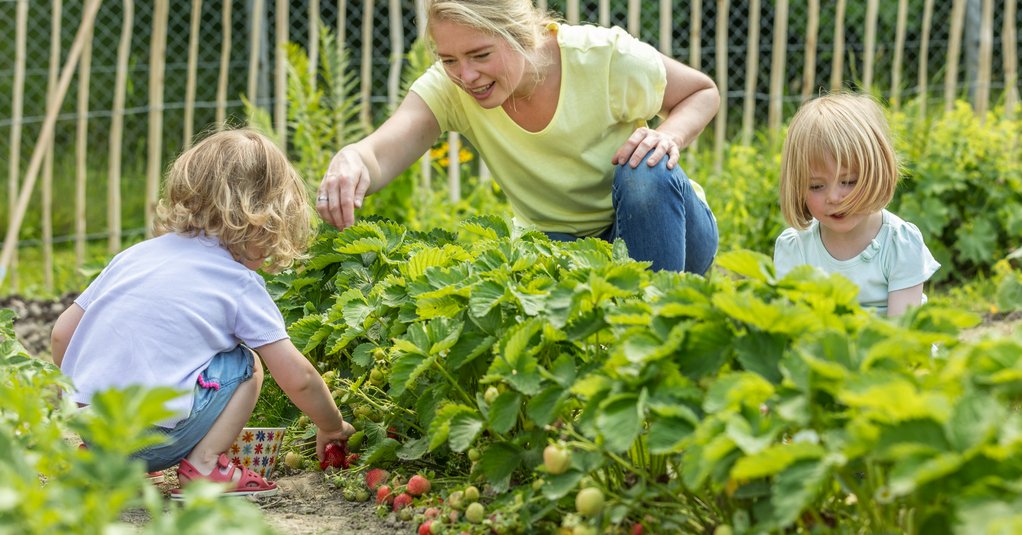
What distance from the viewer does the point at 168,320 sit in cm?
225

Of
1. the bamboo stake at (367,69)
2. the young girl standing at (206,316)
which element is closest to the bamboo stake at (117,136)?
the bamboo stake at (367,69)

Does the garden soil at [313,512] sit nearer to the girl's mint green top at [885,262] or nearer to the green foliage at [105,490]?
the girl's mint green top at [885,262]

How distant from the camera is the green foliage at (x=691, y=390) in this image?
1268 millimetres

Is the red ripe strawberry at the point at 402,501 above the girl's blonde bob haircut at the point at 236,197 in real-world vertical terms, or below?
below

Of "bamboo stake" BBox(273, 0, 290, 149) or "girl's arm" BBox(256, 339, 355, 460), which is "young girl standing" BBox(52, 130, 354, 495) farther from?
"bamboo stake" BBox(273, 0, 290, 149)

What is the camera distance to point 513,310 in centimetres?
213

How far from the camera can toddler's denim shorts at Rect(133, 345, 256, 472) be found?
7.41ft

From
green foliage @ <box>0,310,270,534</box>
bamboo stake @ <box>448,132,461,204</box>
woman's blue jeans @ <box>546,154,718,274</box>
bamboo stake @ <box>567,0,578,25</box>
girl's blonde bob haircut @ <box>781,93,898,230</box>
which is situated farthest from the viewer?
bamboo stake @ <box>448,132,461,204</box>

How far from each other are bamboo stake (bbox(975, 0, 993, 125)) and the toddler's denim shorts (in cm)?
500

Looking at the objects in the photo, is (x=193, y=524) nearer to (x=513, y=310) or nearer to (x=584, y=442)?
(x=584, y=442)

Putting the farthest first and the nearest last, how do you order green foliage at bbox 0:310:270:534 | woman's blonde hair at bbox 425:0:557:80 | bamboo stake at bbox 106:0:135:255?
bamboo stake at bbox 106:0:135:255 → woman's blonde hair at bbox 425:0:557:80 → green foliage at bbox 0:310:270:534

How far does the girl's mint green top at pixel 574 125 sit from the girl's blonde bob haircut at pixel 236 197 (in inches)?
31.6

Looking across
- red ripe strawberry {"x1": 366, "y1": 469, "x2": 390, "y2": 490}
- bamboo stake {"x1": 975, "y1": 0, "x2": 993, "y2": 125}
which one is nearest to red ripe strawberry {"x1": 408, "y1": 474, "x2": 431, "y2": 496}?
red ripe strawberry {"x1": 366, "y1": 469, "x2": 390, "y2": 490}

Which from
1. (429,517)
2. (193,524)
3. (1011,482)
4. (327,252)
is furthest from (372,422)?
(1011,482)
